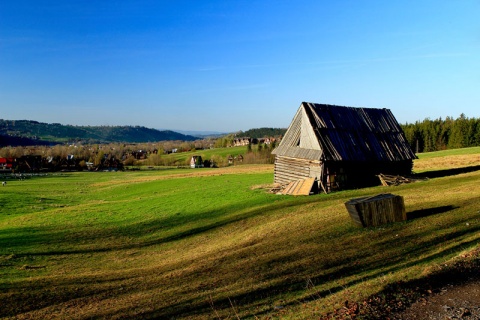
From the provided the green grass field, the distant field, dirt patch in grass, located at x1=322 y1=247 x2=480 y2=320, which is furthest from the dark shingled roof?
dirt patch in grass, located at x1=322 y1=247 x2=480 y2=320

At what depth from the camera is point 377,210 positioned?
63.7 feet

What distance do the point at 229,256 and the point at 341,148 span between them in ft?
63.5

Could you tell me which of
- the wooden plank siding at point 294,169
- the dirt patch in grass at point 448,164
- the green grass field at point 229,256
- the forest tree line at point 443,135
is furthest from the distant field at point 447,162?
the forest tree line at point 443,135

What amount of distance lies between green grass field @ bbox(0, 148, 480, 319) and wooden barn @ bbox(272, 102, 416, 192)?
3301 millimetres

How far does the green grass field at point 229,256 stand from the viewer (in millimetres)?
12430

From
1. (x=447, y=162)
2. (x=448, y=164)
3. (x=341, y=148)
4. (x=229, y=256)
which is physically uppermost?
(x=341, y=148)

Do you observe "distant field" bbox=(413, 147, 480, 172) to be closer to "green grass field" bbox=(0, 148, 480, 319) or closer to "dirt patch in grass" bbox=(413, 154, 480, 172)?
"dirt patch in grass" bbox=(413, 154, 480, 172)

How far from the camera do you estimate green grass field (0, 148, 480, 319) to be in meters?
12.4

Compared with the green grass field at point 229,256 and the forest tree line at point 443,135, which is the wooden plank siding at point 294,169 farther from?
the forest tree line at point 443,135

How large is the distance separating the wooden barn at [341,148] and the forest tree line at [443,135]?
8757cm

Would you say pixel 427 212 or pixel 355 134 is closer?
pixel 427 212

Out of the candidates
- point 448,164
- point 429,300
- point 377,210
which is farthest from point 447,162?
point 429,300

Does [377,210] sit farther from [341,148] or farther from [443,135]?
[443,135]

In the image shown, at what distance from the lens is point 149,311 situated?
12.6 m
